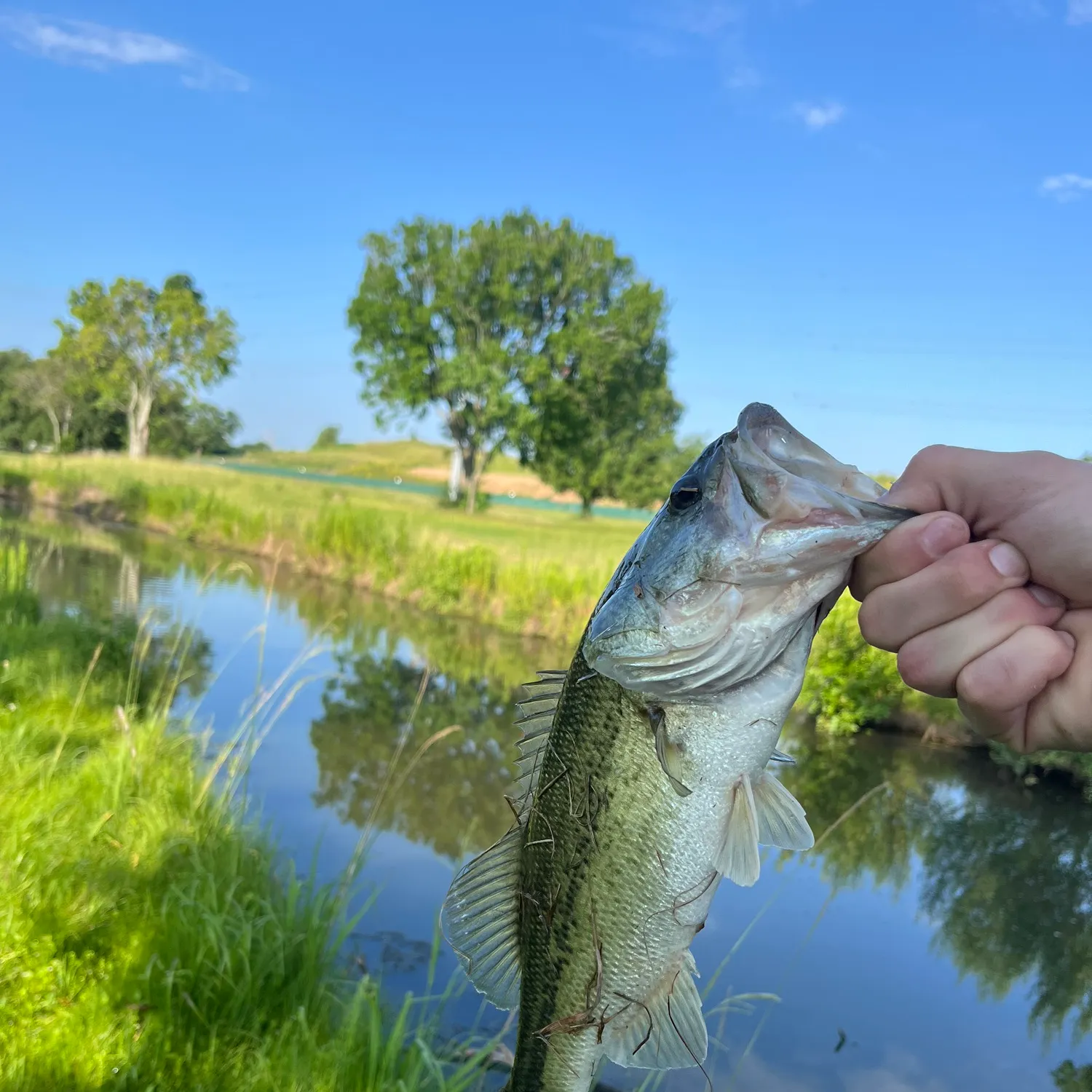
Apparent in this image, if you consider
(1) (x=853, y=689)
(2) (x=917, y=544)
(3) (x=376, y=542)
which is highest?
(2) (x=917, y=544)

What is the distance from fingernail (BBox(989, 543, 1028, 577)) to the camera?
1.55 m

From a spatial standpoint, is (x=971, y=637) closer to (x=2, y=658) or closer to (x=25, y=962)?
(x=25, y=962)

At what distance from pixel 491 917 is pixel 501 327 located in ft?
137

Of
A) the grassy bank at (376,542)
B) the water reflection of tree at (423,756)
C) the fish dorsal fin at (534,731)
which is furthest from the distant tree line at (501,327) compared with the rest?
the fish dorsal fin at (534,731)

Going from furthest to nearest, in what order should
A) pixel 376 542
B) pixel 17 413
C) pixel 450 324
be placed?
pixel 17 413, pixel 450 324, pixel 376 542

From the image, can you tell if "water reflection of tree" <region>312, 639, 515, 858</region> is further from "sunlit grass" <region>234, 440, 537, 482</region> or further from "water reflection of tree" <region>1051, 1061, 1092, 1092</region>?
"sunlit grass" <region>234, 440, 537, 482</region>

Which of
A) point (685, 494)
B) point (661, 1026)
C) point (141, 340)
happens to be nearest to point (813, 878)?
point (661, 1026)

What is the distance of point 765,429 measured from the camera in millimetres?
1402

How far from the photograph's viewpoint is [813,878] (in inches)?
271

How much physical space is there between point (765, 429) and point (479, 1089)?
3550 millimetres

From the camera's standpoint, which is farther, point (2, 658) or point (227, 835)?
point (2, 658)

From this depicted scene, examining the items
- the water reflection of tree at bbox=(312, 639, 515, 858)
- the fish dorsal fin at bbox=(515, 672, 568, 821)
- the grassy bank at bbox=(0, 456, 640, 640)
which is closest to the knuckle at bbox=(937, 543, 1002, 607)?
the fish dorsal fin at bbox=(515, 672, 568, 821)

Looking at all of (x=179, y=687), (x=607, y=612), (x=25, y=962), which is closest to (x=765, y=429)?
(x=607, y=612)

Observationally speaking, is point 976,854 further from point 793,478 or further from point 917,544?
point 793,478
